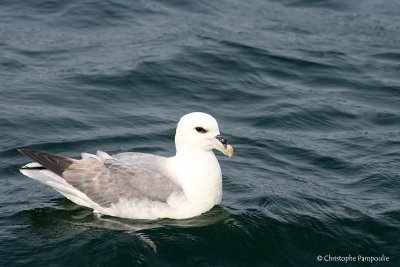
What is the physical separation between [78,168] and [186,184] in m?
1.13

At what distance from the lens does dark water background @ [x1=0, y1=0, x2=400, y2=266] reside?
8102 mm

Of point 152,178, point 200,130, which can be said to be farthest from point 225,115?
point 152,178

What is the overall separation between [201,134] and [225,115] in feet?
11.9

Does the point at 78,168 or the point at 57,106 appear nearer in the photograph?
the point at 78,168

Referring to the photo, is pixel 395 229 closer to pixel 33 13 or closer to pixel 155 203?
pixel 155 203

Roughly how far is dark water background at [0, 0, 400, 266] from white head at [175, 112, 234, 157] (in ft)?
2.45

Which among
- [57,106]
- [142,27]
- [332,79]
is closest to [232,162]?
[57,106]

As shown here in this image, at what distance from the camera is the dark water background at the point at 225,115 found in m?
8.10

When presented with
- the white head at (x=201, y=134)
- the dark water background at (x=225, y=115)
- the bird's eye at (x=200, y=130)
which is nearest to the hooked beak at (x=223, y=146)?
the white head at (x=201, y=134)

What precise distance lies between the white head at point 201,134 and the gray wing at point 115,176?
380 mm

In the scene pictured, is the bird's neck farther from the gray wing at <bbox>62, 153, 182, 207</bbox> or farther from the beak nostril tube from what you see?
the beak nostril tube

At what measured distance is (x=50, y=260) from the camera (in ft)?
24.8

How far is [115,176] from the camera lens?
8336 millimetres

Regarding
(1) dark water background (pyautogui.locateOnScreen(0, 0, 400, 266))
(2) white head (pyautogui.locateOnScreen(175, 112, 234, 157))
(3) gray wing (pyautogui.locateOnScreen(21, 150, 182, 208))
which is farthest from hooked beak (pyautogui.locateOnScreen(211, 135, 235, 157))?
(1) dark water background (pyautogui.locateOnScreen(0, 0, 400, 266))
